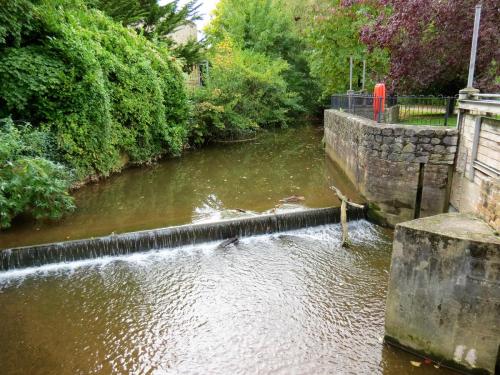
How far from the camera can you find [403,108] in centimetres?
1302

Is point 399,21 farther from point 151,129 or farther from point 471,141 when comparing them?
point 151,129

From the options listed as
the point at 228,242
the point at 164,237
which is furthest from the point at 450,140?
the point at 164,237

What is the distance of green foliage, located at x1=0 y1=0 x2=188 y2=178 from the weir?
3.98 metres

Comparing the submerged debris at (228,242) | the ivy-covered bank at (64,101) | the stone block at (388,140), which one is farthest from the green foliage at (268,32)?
the submerged debris at (228,242)

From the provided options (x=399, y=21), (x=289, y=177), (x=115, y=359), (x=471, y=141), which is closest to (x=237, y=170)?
(x=289, y=177)

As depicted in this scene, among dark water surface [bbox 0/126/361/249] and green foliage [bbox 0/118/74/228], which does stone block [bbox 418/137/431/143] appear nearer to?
dark water surface [bbox 0/126/361/249]

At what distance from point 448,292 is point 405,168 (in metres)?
4.56

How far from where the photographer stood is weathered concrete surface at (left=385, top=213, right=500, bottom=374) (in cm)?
397

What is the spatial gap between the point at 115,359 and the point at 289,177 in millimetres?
8876

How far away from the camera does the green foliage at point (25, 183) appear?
750cm

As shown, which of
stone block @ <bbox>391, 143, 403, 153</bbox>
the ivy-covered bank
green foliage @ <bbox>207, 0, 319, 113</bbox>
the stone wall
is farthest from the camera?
green foliage @ <bbox>207, 0, 319, 113</bbox>

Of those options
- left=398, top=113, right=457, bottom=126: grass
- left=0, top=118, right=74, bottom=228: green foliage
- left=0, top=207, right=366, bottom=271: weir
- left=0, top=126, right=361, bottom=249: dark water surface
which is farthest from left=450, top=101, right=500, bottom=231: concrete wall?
left=0, top=118, right=74, bottom=228: green foliage

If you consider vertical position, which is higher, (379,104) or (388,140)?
(379,104)

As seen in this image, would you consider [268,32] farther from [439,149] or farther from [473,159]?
[473,159]
